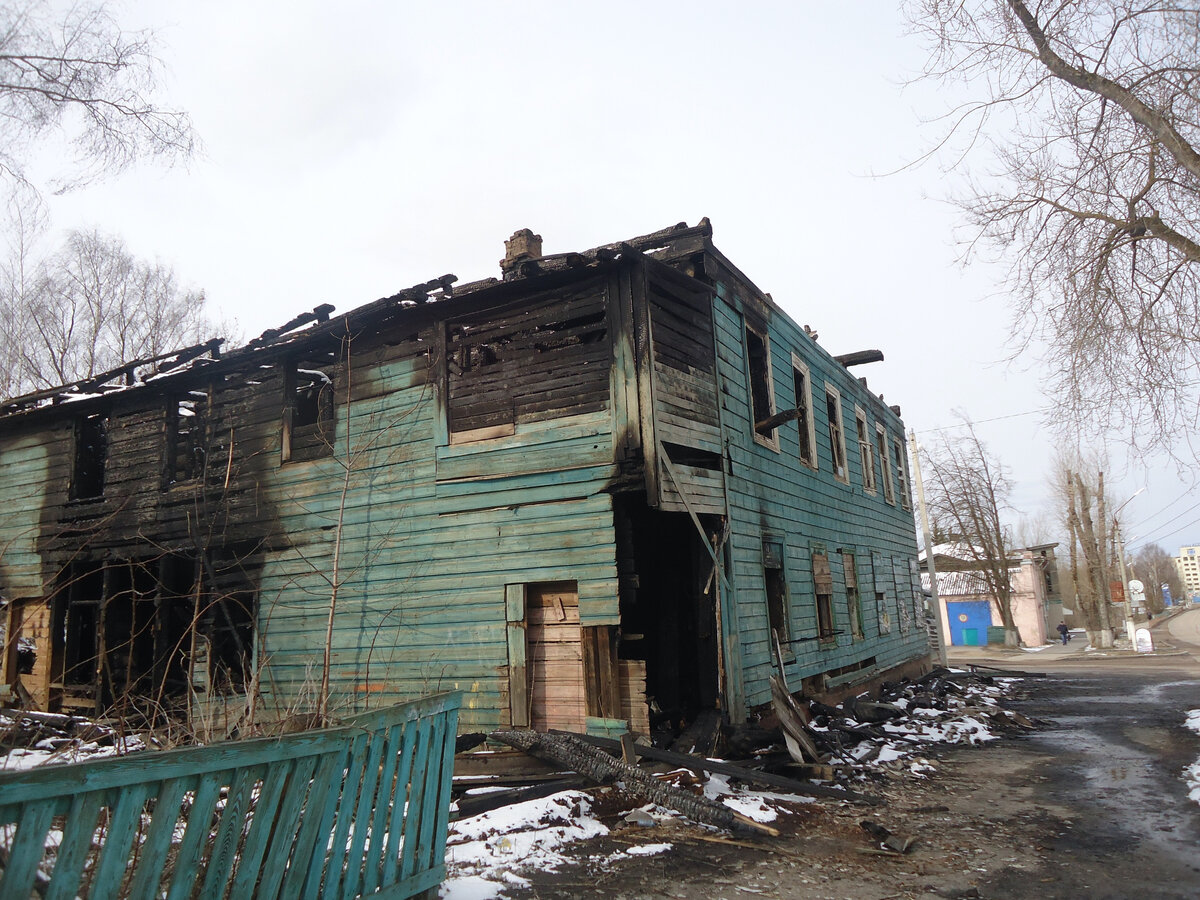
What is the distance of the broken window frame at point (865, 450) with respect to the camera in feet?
58.6

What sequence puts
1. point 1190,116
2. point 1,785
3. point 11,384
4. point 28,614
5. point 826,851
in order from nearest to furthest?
point 1,785, point 826,851, point 1190,116, point 28,614, point 11,384

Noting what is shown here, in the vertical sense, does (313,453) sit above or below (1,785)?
above

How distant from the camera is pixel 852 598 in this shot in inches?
615

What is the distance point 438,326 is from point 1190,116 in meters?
8.97

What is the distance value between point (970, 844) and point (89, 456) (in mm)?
15367

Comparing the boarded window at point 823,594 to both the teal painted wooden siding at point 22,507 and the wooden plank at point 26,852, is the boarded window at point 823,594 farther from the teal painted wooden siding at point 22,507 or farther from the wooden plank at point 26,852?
the teal painted wooden siding at point 22,507

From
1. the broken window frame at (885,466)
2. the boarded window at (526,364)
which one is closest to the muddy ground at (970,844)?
the boarded window at (526,364)

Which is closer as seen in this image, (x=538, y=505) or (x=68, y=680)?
(x=538, y=505)

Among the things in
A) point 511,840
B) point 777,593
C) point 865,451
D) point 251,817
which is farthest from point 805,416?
point 251,817

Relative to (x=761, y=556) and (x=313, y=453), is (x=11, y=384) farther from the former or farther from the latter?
(x=761, y=556)

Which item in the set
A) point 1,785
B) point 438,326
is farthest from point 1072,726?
point 1,785

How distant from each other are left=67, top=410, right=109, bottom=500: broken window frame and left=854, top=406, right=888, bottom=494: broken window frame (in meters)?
15.2

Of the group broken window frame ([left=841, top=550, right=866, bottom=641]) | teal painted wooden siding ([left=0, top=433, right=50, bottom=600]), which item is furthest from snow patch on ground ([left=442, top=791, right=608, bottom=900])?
teal painted wooden siding ([left=0, top=433, right=50, bottom=600])

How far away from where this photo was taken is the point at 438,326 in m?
11.0
